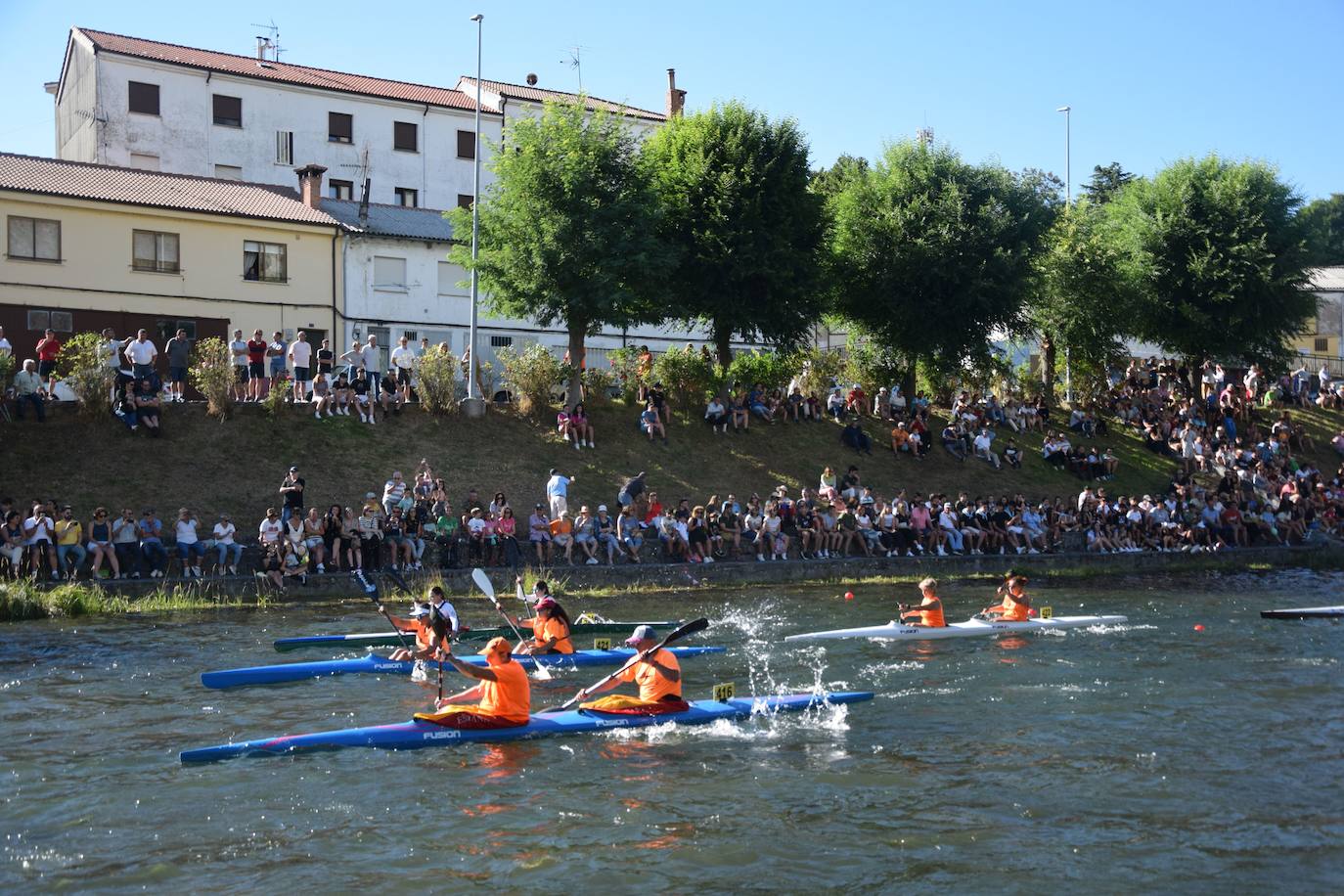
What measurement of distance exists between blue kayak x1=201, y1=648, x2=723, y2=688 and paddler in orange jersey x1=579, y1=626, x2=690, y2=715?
169 centimetres

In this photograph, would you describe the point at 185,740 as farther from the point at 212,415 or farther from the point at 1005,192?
the point at 1005,192

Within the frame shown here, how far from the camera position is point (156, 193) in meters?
34.7

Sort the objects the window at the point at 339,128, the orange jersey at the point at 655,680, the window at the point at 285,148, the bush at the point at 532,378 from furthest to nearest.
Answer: the window at the point at 339,128 → the window at the point at 285,148 → the bush at the point at 532,378 → the orange jersey at the point at 655,680

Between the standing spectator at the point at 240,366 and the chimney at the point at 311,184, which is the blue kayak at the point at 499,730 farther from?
the chimney at the point at 311,184

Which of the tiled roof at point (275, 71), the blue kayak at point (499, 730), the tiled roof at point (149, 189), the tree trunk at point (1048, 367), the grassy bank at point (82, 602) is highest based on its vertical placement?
the tiled roof at point (275, 71)

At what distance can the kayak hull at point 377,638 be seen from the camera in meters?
18.5

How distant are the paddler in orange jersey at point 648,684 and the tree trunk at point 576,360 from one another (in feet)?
57.6

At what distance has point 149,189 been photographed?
114 ft

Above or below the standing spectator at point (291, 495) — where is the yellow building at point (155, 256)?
above

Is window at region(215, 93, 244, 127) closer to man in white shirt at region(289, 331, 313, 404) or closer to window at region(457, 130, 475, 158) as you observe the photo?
window at region(457, 130, 475, 158)

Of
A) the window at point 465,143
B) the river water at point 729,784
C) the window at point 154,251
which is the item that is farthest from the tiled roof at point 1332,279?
the window at point 154,251

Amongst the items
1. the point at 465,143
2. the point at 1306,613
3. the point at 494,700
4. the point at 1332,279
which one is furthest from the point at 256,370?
the point at 1332,279

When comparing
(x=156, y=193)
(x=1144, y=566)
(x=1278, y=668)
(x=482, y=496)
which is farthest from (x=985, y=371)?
(x=156, y=193)

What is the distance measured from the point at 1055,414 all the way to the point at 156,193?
26322 mm
